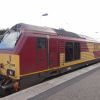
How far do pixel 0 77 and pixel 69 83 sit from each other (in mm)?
2980

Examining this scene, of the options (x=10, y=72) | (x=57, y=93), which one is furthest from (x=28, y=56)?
(x=57, y=93)

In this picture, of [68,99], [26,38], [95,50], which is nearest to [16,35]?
[26,38]

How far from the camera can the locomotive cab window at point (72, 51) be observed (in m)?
13.3

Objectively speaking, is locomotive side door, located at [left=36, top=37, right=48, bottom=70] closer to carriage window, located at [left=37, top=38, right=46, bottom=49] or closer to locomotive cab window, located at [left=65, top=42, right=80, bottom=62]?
carriage window, located at [left=37, top=38, right=46, bottom=49]

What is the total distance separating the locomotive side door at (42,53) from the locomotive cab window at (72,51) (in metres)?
2.67

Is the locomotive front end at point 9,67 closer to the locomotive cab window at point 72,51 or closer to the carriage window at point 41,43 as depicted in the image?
the carriage window at point 41,43

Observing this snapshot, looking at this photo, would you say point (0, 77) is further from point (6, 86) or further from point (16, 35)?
point (16, 35)

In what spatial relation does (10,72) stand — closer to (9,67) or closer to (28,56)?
(9,67)

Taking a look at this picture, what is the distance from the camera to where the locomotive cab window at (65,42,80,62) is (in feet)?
43.5

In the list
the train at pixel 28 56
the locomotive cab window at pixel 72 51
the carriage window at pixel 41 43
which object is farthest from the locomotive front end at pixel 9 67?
the locomotive cab window at pixel 72 51

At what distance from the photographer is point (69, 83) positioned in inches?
401

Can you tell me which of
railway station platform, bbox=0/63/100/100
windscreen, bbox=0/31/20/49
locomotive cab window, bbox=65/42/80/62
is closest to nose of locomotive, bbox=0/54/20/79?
windscreen, bbox=0/31/20/49

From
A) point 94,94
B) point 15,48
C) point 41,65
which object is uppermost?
point 15,48

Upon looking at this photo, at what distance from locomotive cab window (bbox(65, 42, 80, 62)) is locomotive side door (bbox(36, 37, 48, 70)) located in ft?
8.76
